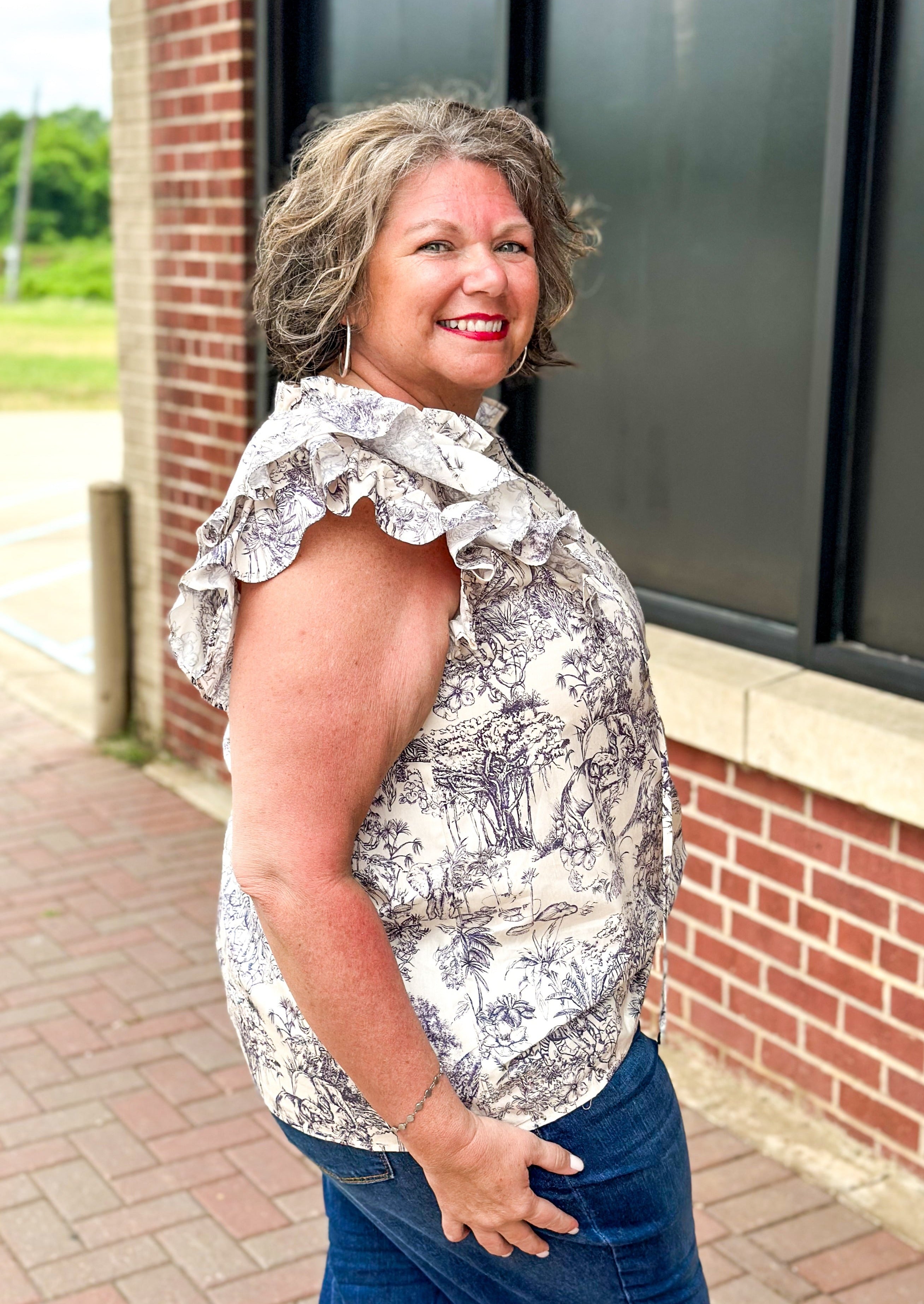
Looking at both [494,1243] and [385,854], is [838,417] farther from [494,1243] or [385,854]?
[494,1243]

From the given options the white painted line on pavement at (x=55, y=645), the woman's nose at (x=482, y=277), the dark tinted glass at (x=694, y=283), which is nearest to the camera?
the woman's nose at (x=482, y=277)

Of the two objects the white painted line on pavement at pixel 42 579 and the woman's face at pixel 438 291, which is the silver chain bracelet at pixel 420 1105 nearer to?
Result: the woman's face at pixel 438 291

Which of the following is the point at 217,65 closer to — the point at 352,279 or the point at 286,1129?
the point at 352,279

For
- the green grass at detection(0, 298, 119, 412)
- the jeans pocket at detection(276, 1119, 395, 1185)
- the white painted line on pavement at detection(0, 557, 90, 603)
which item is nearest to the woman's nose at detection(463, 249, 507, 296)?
the jeans pocket at detection(276, 1119, 395, 1185)

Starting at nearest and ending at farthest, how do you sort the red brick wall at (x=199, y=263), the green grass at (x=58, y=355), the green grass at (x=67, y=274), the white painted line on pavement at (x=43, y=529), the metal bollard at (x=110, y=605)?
the red brick wall at (x=199, y=263), the metal bollard at (x=110, y=605), the white painted line on pavement at (x=43, y=529), the green grass at (x=58, y=355), the green grass at (x=67, y=274)

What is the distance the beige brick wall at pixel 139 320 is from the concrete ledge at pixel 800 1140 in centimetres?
300

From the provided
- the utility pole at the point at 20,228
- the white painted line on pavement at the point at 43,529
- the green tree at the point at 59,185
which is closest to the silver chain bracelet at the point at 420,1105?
the white painted line on pavement at the point at 43,529

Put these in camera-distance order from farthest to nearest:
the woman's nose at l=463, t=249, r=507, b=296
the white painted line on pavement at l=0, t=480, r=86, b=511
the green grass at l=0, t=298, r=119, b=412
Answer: the green grass at l=0, t=298, r=119, b=412 → the white painted line on pavement at l=0, t=480, r=86, b=511 → the woman's nose at l=463, t=249, r=507, b=296

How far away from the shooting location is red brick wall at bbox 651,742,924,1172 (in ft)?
10.3

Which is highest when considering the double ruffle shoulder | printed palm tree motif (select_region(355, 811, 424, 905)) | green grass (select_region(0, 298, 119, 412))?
the double ruffle shoulder

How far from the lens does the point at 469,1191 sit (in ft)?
5.35

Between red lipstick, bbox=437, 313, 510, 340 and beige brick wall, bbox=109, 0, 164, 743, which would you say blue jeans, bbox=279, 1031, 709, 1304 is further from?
beige brick wall, bbox=109, 0, 164, 743

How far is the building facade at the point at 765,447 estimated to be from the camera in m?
3.17

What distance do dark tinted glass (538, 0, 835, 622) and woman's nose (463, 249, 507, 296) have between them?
6.08 ft
